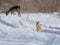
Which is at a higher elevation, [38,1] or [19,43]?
[38,1]

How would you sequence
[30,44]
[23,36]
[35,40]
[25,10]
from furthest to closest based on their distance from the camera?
[25,10], [23,36], [35,40], [30,44]

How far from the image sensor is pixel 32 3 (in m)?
17.7

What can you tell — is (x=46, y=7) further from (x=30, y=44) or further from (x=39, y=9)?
(x=30, y=44)

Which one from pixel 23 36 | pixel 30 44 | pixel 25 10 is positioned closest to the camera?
pixel 30 44

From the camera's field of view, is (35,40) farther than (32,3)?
No

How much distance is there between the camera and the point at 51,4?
17734 mm

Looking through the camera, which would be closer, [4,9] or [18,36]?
[18,36]

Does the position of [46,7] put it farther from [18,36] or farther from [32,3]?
[18,36]

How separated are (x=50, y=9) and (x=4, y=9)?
3.34 metres

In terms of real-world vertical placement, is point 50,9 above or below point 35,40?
above

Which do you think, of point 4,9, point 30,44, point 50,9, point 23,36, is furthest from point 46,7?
point 30,44

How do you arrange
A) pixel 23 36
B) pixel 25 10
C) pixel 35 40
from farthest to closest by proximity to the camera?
pixel 25 10, pixel 23 36, pixel 35 40

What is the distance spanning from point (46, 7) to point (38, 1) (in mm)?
844

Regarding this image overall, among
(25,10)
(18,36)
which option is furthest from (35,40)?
(25,10)
